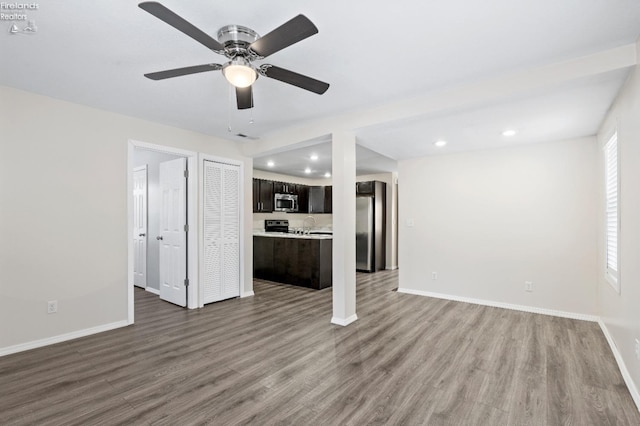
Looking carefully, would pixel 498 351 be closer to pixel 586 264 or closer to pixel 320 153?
pixel 586 264

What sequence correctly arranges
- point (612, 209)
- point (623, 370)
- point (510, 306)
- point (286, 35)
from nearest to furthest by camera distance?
1. point (286, 35)
2. point (623, 370)
3. point (612, 209)
4. point (510, 306)

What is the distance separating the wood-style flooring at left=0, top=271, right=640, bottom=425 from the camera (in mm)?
1975

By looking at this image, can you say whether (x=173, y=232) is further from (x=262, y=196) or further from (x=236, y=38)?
(x=236, y=38)

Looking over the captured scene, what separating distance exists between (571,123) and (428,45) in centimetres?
234

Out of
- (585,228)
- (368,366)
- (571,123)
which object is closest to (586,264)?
(585,228)

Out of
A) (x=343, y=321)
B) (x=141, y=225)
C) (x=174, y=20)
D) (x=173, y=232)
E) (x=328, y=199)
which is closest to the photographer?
(x=174, y=20)

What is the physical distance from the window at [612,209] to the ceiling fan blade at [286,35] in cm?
303

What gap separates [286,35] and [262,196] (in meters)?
5.45

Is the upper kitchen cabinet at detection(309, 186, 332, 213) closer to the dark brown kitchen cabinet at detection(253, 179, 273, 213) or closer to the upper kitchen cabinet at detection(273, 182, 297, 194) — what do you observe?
the upper kitchen cabinet at detection(273, 182, 297, 194)

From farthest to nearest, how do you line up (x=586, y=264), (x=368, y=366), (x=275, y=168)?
(x=275, y=168) → (x=586, y=264) → (x=368, y=366)

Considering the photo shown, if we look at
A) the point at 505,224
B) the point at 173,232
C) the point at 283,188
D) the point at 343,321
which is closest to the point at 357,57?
the point at 343,321

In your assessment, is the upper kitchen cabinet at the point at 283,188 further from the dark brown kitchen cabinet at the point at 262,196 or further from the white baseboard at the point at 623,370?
the white baseboard at the point at 623,370

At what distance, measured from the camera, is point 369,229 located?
23.2 feet

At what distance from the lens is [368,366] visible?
2.60 m
